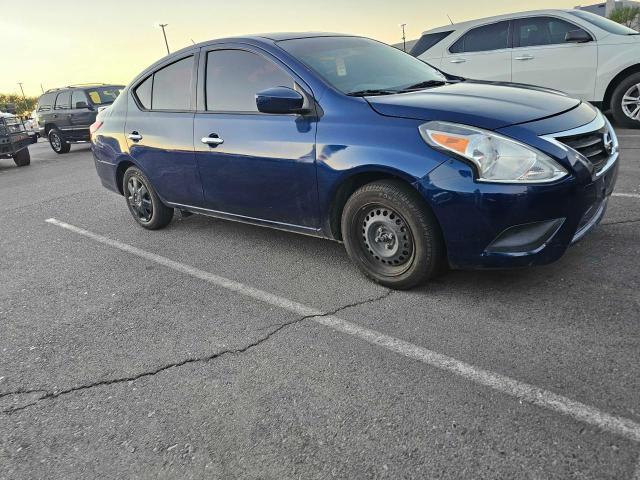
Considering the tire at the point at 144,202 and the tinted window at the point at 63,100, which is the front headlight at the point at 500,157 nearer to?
the tire at the point at 144,202

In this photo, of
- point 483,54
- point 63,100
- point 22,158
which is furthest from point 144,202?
point 63,100

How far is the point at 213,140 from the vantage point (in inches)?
167

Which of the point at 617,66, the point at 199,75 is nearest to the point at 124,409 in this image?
the point at 199,75

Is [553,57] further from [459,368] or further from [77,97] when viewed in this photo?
[77,97]

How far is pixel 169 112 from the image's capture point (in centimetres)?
476

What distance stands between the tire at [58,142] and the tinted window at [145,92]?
1075 cm

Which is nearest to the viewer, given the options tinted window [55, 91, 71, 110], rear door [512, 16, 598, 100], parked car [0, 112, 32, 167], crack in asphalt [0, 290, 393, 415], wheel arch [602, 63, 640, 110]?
crack in asphalt [0, 290, 393, 415]

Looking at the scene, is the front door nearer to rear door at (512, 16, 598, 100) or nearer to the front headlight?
the front headlight

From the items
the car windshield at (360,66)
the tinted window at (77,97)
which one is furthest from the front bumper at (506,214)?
the tinted window at (77,97)

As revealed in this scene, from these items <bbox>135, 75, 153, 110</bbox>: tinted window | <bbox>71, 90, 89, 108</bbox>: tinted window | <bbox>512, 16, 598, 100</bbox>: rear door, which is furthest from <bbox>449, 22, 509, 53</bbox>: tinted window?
<bbox>71, 90, 89, 108</bbox>: tinted window

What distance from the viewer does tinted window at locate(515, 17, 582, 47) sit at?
26.2 feet

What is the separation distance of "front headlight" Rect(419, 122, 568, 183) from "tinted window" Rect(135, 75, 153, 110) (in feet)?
10.4

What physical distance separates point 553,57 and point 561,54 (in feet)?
0.37

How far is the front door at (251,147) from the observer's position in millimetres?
3721
